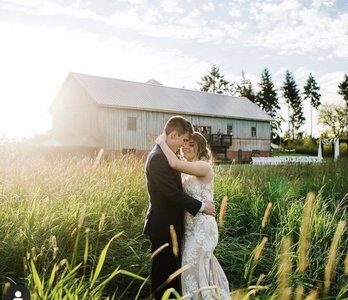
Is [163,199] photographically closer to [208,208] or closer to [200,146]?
[208,208]

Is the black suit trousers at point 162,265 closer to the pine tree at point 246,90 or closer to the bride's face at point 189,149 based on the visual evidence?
the bride's face at point 189,149

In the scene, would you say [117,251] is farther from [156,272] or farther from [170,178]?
[170,178]

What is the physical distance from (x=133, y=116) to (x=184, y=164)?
1139 inches

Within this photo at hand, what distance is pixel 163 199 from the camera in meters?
4.08

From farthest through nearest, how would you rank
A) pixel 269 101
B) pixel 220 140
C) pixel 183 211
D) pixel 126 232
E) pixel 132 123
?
pixel 269 101
pixel 220 140
pixel 132 123
pixel 126 232
pixel 183 211

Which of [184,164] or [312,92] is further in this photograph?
[312,92]

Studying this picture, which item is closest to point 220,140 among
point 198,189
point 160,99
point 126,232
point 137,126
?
point 160,99

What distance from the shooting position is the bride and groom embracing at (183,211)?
4.03 metres

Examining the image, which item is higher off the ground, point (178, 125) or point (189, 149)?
point (178, 125)

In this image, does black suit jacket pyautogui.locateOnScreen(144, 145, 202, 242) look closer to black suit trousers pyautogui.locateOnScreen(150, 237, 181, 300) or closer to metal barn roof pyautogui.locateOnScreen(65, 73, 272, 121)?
black suit trousers pyautogui.locateOnScreen(150, 237, 181, 300)

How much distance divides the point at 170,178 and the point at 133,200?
2770mm

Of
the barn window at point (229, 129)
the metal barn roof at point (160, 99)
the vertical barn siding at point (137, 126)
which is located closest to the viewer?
the vertical barn siding at point (137, 126)

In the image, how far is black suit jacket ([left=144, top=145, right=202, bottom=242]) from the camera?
399 centimetres

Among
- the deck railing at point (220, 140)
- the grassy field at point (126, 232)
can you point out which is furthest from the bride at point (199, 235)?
the deck railing at point (220, 140)
